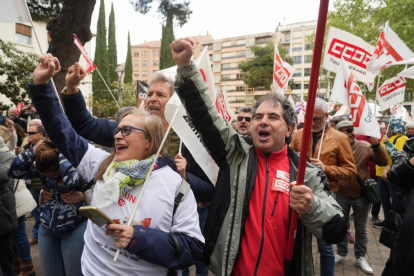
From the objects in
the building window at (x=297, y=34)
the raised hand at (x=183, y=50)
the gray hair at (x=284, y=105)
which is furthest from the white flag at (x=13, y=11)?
the building window at (x=297, y=34)

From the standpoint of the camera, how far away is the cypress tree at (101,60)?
137ft

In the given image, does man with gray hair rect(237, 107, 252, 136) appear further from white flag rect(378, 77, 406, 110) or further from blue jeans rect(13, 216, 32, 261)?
blue jeans rect(13, 216, 32, 261)

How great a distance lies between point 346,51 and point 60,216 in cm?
454

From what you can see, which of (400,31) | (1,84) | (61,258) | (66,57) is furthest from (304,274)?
(400,31)

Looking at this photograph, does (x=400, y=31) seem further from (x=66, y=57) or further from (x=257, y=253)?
(x=257, y=253)

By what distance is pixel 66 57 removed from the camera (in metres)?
5.53

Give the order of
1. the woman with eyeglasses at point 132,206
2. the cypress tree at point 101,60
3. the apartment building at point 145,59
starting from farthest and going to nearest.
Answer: the apartment building at point 145,59
the cypress tree at point 101,60
the woman with eyeglasses at point 132,206

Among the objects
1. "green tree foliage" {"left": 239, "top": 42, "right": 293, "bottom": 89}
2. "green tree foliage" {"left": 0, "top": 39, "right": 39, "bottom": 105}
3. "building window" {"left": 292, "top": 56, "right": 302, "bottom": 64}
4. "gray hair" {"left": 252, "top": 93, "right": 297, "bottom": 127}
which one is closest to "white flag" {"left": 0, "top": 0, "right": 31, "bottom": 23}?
"gray hair" {"left": 252, "top": 93, "right": 297, "bottom": 127}

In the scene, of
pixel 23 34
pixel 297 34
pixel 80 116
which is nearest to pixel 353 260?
pixel 80 116

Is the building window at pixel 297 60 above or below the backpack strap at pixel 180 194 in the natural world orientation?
above

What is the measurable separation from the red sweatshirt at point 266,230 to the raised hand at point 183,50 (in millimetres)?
898

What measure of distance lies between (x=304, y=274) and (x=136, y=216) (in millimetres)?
1057

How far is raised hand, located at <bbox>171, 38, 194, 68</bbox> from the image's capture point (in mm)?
1823

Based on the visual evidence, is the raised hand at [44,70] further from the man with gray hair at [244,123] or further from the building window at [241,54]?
the building window at [241,54]
